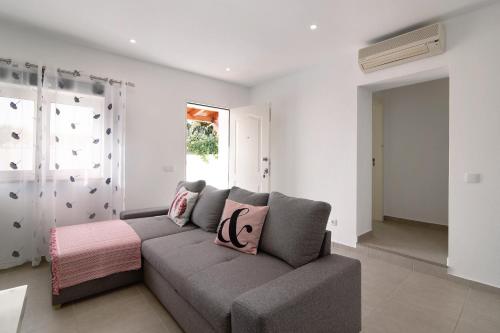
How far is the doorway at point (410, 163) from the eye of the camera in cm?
370

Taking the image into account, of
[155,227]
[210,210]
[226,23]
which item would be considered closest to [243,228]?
[210,210]

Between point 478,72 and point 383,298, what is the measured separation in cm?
225

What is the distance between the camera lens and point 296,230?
1.66 m

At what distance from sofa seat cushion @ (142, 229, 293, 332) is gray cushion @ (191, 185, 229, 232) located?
0.74 ft

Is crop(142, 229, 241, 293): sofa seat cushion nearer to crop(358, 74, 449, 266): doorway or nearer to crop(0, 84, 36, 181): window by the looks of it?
crop(0, 84, 36, 181): window

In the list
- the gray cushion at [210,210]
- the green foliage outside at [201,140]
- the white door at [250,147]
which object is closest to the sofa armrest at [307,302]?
the gray cushion at [210,210]

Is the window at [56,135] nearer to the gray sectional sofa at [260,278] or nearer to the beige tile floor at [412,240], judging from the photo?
the gray sectional sofa at [260,278]

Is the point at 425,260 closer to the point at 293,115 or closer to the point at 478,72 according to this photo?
the point at 478,72

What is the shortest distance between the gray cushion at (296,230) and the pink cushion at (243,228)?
86 millimetres

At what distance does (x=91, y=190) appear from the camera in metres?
3.03

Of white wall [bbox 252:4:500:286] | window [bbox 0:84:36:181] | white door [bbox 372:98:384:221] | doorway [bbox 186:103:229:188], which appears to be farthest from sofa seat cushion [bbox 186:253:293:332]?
doorway [bbox 186:103:229:188]

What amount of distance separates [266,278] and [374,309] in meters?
1.07

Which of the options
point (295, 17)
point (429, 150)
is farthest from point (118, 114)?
point (429, 150)

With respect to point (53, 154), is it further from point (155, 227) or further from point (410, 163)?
point (410, 163)
